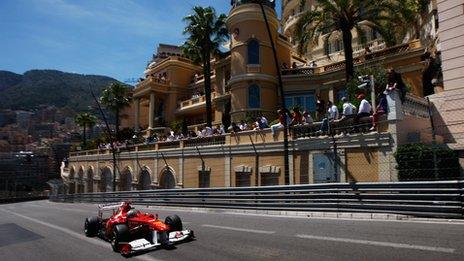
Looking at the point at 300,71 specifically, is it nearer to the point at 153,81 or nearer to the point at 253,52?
the point at 253,52

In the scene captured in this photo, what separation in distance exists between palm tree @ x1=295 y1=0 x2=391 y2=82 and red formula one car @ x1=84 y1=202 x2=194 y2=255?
1704 centimetres

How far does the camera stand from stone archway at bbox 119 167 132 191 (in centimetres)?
3962

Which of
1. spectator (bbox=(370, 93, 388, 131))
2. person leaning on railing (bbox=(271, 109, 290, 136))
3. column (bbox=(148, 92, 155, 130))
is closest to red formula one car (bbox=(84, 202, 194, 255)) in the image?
spectator (bbox=(370, 93, 388, 131))

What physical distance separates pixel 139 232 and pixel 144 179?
1069 inches

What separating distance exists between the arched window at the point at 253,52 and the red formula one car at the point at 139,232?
2722 centimetres

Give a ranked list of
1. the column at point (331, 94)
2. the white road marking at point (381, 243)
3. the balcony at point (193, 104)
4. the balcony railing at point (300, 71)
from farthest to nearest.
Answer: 1. the balcony at point (193, 104)
2. the balcony railing at point (300, 71)
3. the column at point (331, 94)
4. the white road marking at point (381, 243)

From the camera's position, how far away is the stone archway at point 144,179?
118 ft

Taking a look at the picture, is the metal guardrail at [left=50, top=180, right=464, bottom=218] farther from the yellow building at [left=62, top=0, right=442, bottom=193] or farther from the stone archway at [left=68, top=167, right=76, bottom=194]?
the stone archway at [left=68, top=167, right=76, bottom=194]

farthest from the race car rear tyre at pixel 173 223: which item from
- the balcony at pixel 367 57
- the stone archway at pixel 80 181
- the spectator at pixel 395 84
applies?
the stone archway at pixel 80 181

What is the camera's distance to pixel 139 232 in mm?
9961

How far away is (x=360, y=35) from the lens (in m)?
27.2

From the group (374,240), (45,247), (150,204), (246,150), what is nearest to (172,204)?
(150,204)

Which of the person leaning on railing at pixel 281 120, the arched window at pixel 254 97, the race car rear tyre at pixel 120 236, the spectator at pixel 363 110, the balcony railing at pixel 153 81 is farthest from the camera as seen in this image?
the balcony railing at pixel 153 81

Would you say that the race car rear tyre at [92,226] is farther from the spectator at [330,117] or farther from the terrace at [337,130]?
the spectator at [330,117]
